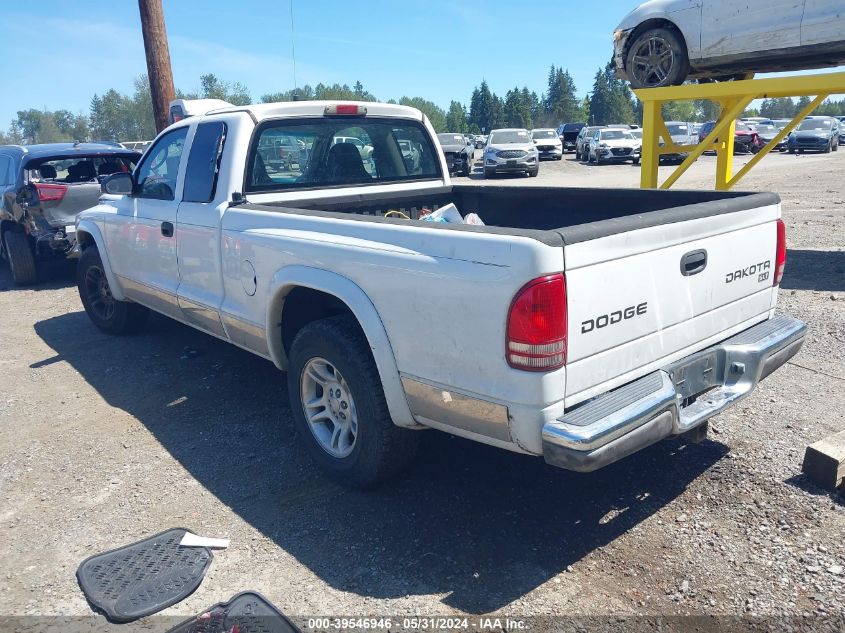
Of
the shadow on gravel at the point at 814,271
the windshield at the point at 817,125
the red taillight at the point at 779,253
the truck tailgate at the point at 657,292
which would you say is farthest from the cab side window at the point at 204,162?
the windshield at the point at 817,125

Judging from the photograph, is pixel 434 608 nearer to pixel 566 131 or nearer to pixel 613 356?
pixel 613 356

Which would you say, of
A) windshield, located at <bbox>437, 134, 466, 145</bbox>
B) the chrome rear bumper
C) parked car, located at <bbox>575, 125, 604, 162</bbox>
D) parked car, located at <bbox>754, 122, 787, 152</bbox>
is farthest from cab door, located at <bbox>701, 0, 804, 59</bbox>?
parked car, located at <bbox>754, 122, 787, 152</bbox>

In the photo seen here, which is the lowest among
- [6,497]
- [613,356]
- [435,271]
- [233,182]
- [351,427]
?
[6,497]

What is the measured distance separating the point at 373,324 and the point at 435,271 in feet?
1.55

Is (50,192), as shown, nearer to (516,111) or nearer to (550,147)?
(550,147)

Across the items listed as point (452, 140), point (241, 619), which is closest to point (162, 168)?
point (241, 619)

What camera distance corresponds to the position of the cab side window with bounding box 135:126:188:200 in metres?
4.98

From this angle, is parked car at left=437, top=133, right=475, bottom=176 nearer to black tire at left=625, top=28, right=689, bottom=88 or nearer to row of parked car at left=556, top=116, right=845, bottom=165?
row of parked car at left=556, top=116, right=845, bottom=165

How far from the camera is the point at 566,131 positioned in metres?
42.3

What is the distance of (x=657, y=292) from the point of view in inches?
114

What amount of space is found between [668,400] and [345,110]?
3175mm

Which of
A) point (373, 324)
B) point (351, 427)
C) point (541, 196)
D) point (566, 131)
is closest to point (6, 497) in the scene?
point (351, 427)

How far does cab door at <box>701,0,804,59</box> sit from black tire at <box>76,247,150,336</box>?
24.1 feet

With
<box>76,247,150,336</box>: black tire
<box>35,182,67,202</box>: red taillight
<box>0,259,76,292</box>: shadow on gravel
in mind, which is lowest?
<box>0,259,76,292</box>: shadow on gravel
